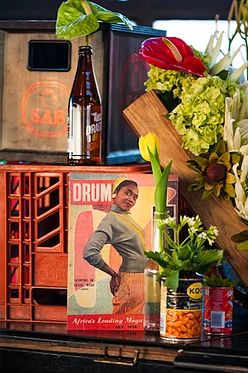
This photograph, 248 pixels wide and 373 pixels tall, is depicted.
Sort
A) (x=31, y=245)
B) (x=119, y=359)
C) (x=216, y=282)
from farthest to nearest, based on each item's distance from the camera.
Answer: (x=31, y=245) < (x=216, y=282) < (x=119, y=359)

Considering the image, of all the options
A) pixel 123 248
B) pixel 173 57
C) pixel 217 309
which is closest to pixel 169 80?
pixel 173 57

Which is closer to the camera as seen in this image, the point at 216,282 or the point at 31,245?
the point at 216,282

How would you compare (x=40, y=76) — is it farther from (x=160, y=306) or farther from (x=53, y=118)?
(x=160, y=306)

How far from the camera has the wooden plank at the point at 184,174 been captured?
A: 1.78 meters

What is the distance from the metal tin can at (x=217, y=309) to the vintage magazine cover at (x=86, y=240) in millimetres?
114

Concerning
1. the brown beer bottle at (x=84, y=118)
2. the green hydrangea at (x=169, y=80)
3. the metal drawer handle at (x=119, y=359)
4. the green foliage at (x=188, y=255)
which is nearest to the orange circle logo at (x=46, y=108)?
the brown beer bottle at (x=84, y=118)

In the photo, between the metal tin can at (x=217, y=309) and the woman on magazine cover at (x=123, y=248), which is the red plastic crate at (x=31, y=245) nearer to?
the woman on magazine cover at (x=123, y=248)

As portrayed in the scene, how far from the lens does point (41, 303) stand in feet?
5.97

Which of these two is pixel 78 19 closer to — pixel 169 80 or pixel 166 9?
pixel 169 80

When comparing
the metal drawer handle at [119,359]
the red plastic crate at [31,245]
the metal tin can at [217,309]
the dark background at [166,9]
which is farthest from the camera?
the dark background at [166,9]

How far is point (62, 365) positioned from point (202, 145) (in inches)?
17.0

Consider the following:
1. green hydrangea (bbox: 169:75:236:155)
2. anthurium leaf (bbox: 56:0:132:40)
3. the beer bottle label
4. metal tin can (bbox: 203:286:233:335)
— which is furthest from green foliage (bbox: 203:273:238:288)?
anthurium leaf (bbox: 56:0:132:40)

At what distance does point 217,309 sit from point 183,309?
97 mm

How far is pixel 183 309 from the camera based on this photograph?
1.62 meters
